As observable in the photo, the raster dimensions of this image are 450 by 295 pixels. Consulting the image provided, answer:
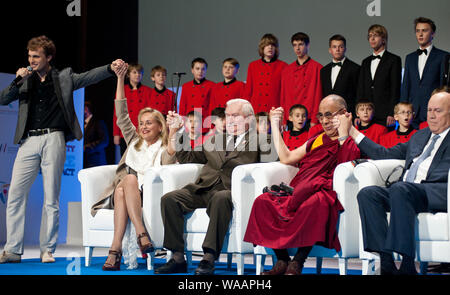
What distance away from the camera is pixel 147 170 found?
4.74 m

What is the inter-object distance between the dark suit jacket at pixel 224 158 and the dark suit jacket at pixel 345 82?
4.41ft

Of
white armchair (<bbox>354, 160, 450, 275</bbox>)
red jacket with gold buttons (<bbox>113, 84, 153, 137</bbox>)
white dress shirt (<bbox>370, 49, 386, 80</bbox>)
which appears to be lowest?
white armchair (<bbox>354, 160, 450, 275</bbox>)

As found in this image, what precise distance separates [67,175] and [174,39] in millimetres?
2427

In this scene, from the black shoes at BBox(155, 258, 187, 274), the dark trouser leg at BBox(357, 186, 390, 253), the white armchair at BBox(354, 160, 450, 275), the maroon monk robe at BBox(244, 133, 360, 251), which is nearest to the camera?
the white armchair at BBox(354, 160, 450, 275)

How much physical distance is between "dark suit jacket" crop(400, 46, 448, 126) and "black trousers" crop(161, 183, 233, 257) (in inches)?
78.4

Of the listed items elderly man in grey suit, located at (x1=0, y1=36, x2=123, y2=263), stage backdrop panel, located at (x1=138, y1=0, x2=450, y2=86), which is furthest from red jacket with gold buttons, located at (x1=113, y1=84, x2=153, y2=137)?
elderly man in grey suit, located at (x1=0, y1=36, x2=123, y2=263)

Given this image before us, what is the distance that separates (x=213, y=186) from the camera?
4.73m

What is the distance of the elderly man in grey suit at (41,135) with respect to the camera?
5.12m

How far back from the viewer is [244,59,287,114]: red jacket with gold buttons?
6.26 meters

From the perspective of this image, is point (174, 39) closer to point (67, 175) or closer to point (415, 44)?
point (67, 175)

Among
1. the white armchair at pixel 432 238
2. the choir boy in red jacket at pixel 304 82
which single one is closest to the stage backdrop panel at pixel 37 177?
the choir boy in red jacket at pixel 304 82

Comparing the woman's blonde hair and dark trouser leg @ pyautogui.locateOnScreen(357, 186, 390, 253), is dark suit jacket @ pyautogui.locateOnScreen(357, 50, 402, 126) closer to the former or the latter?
the woman's blonde hair

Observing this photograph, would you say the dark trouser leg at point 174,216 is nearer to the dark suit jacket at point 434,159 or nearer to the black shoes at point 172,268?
the black shoes at point 172,268
